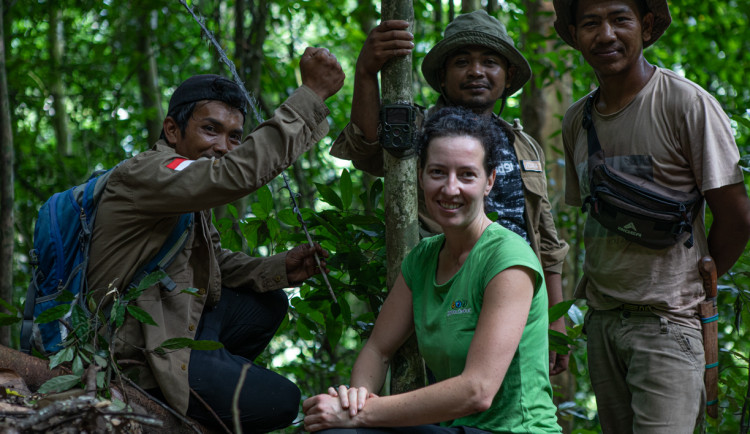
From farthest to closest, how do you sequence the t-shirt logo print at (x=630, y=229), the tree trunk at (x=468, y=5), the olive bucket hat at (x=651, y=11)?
the tree trunk at (x=468, y=5), the olive bucket hat at (x=651, y=11), the t-shirt logo print at (x=630, y=229)

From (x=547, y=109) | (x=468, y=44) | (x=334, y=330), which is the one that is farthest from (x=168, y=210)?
(x=547, y=109)

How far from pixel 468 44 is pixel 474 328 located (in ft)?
5.83

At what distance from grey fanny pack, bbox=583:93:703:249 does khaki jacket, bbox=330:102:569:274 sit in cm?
64

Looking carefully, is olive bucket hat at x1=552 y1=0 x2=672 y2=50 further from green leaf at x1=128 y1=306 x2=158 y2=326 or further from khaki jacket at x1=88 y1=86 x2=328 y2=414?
green leaf at x1=128 y1=306 x2=158 y2=326

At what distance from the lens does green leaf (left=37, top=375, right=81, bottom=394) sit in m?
2.45

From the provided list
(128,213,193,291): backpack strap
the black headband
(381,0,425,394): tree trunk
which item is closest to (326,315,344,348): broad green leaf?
(381,0,425,394): tree trunk

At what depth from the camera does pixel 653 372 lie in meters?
3.08

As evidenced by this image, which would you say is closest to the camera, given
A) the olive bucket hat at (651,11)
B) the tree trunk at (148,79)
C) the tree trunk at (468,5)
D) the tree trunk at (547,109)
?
the olive bucket hat at (651,11)

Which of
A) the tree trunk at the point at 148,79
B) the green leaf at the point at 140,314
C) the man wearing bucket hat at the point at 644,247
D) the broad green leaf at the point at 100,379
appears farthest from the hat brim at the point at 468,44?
the tree trunk at the point at 148,79

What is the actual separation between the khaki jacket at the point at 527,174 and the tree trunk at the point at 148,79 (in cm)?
642

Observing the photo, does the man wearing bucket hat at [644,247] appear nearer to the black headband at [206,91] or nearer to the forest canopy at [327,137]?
the forest canopy at [327,137]

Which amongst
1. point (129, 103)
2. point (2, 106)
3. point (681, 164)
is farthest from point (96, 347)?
point (129, 103)

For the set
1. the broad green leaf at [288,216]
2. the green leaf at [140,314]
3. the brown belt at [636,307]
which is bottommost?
the brown belt at [636,307]

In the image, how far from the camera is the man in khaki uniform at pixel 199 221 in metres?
3.04
